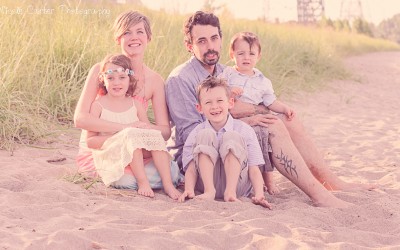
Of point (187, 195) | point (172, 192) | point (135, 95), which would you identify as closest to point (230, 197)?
point (187, 195)

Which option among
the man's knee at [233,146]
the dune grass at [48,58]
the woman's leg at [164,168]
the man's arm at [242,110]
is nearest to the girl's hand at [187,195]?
the woman's leg at [164,168]

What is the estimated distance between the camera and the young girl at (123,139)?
11.8 feet

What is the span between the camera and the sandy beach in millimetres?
2742

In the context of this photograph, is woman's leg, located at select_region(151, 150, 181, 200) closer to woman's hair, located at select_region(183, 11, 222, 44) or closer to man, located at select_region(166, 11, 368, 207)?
man, located at select_region(166, 11, 368, 207)

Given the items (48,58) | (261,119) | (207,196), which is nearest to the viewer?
(207,196)

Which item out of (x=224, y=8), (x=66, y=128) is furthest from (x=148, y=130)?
(x=224, y=8)

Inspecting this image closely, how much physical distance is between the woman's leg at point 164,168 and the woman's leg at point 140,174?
90 millimetres

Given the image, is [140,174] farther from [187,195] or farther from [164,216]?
[164,216]

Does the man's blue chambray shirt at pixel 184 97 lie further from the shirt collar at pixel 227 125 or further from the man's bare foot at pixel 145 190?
the man's bare foot at pixel 145 190

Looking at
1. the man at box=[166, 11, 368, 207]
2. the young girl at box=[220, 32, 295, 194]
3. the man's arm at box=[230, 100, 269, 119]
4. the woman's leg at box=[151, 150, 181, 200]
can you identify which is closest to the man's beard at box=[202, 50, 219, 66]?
the man at box=[166, 11, 368, 207]

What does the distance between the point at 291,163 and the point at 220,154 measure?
44 centimetres

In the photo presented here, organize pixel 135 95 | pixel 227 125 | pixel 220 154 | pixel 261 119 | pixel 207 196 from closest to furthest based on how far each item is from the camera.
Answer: pixel 207 196
pixel 220 154
pixel 227 125
pixel 261 119
pixel 135 95

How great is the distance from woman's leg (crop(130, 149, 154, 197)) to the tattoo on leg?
0.75 m

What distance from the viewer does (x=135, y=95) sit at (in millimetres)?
3932
